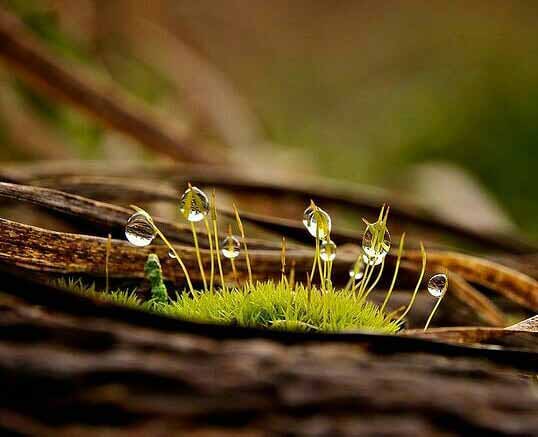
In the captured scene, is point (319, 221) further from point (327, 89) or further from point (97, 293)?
point (327, 89)

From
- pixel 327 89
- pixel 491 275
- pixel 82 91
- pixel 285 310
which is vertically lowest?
pixel 285 310

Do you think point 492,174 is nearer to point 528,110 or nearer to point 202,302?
point 528,110

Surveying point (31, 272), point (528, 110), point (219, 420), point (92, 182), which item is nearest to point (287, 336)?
point (219, 420)

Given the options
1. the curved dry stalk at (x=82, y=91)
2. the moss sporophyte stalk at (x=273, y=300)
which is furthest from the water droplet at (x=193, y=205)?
the curved dry stalk at (x=82, y=91)

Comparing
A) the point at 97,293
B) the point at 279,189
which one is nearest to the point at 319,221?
the point at 97,293

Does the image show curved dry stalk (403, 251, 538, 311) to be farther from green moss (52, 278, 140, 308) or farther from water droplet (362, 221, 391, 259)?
green moss (52, 278, 140, 308)

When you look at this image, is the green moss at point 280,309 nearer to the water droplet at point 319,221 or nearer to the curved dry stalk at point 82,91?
the water droplet at point 319,221

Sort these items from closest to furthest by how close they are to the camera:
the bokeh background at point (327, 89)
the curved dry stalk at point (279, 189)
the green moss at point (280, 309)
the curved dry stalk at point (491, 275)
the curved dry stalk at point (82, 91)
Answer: the green moss at point (280, 309) → the curved dry stalk at point (491, 275) → the curved dry stalk at point (279, 189) → the curved dry stalk at point (82, 91) → the bokeh background at point (327, 89)
